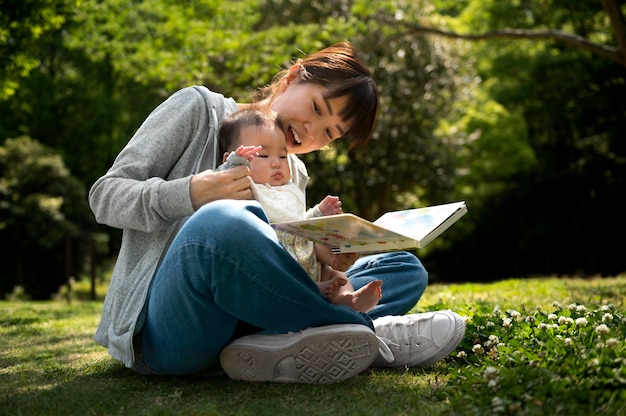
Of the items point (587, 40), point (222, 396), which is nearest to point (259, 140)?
point (222, 396)

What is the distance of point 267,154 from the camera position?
2578 millimetres

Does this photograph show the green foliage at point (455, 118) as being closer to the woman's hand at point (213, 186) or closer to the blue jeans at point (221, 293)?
the woman's hand at point (213, 186)

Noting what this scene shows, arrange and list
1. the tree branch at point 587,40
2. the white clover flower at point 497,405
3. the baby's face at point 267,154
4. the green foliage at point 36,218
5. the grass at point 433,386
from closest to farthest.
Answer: the white clover flower at point 497,405, the grass at point 433,386, the baby's face at point 267,154, the tree branch at point 587,40, the green foliage at point 36,218

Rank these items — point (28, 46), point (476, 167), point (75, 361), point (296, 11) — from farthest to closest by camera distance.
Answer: point (476, 167)
point (296, 11)
point (28, 46)
point (75, 361)

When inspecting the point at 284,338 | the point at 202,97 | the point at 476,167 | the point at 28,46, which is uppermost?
the point at 28,46

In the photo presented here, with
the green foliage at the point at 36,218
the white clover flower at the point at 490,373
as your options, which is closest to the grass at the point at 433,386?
the white clover flower at the point at 490,373

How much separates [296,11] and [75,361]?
1088cm

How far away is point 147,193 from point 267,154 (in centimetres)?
56


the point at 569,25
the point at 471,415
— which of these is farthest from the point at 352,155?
the point at 471,415

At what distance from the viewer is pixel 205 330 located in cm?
211

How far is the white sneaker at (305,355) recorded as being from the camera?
2.14 m

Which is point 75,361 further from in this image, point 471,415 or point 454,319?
point 471,415

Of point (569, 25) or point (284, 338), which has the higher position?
point (569, 25)

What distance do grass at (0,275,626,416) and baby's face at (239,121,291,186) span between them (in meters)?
0.76
